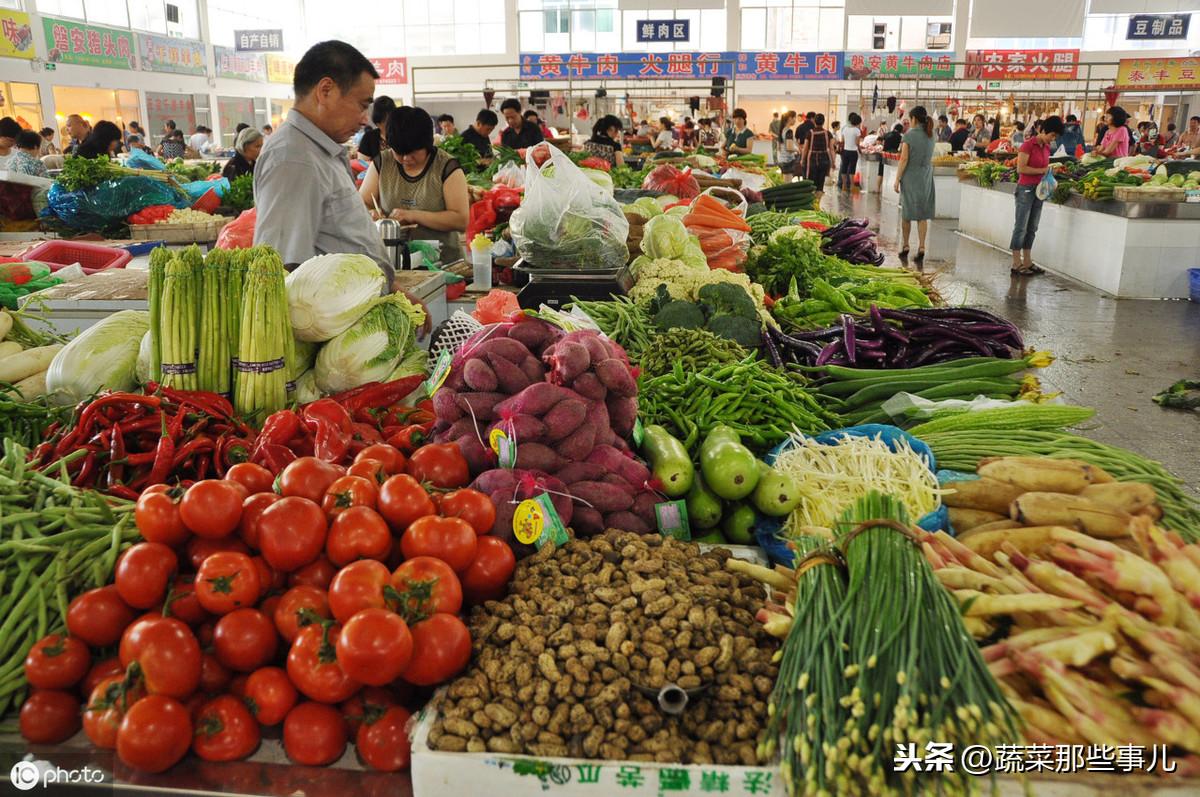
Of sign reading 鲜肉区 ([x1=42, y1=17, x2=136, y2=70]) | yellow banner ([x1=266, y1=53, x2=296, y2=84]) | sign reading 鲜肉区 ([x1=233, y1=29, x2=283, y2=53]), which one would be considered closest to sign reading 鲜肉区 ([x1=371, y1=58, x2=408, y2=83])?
yellow banner ([x1=266, y1=53, x2=296, y2=84])

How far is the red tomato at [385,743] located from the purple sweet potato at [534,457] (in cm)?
76

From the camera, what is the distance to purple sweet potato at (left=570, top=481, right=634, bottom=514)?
2244 millimetres

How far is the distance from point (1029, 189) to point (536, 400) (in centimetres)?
1059

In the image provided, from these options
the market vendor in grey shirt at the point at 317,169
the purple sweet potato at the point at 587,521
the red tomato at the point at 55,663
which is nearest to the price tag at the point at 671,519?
the purple sweet potato at the point at 587,521

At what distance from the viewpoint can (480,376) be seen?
7.72 feet

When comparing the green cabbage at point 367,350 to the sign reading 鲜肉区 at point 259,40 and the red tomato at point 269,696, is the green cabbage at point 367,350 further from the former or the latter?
the sign reading 鲜肉区 at point 259,40

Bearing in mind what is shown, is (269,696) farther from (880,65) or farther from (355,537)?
(880,65)

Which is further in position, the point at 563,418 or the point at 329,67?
the point at 329,67

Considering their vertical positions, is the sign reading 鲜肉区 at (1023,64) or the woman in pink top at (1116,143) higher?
the sign reading 鲜肉区 at (1023,64)

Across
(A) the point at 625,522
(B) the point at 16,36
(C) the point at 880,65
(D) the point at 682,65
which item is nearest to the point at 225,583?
(A) the point at 625,522

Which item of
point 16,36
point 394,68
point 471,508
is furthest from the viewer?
point 394,68

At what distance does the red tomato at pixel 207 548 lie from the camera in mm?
1771

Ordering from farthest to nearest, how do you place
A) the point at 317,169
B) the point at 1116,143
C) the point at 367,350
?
the point at 1116,143
the point at 317,169
the point at 367,350

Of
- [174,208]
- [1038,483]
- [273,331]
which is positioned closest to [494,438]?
[273,331]
